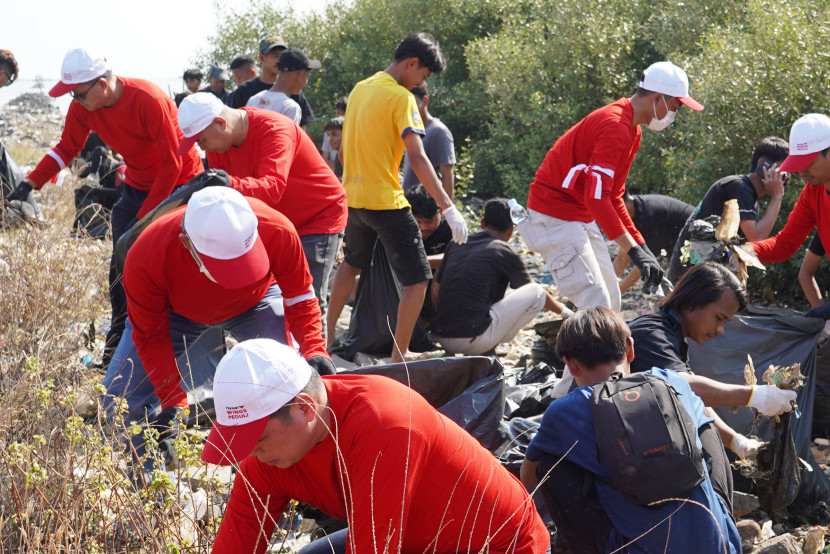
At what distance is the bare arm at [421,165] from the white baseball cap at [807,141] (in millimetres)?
1788

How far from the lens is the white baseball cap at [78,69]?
14.3 ft

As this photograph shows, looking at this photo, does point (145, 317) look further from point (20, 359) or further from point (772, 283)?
point (772, 283)

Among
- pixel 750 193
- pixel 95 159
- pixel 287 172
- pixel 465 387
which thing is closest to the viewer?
pixel 465 387

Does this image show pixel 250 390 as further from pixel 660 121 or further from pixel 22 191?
pixel 22 191

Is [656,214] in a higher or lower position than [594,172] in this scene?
lower

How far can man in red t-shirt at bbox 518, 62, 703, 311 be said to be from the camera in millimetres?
4238

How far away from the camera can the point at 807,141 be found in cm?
385

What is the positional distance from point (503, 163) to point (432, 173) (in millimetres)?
6384

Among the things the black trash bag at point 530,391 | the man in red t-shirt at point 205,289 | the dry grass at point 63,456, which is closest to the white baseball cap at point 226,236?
the man in red t-shirt at point 205,289

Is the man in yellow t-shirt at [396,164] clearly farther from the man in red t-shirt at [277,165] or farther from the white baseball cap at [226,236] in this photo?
the white baseball cap at [226,236]

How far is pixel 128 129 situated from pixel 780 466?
12.0ft

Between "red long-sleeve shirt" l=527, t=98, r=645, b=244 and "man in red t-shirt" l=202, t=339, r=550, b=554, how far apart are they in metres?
2.28

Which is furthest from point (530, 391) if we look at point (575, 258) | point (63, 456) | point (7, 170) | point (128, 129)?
point (7, 170)

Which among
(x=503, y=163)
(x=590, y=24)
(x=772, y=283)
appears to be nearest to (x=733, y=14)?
(x=590, y=24)
